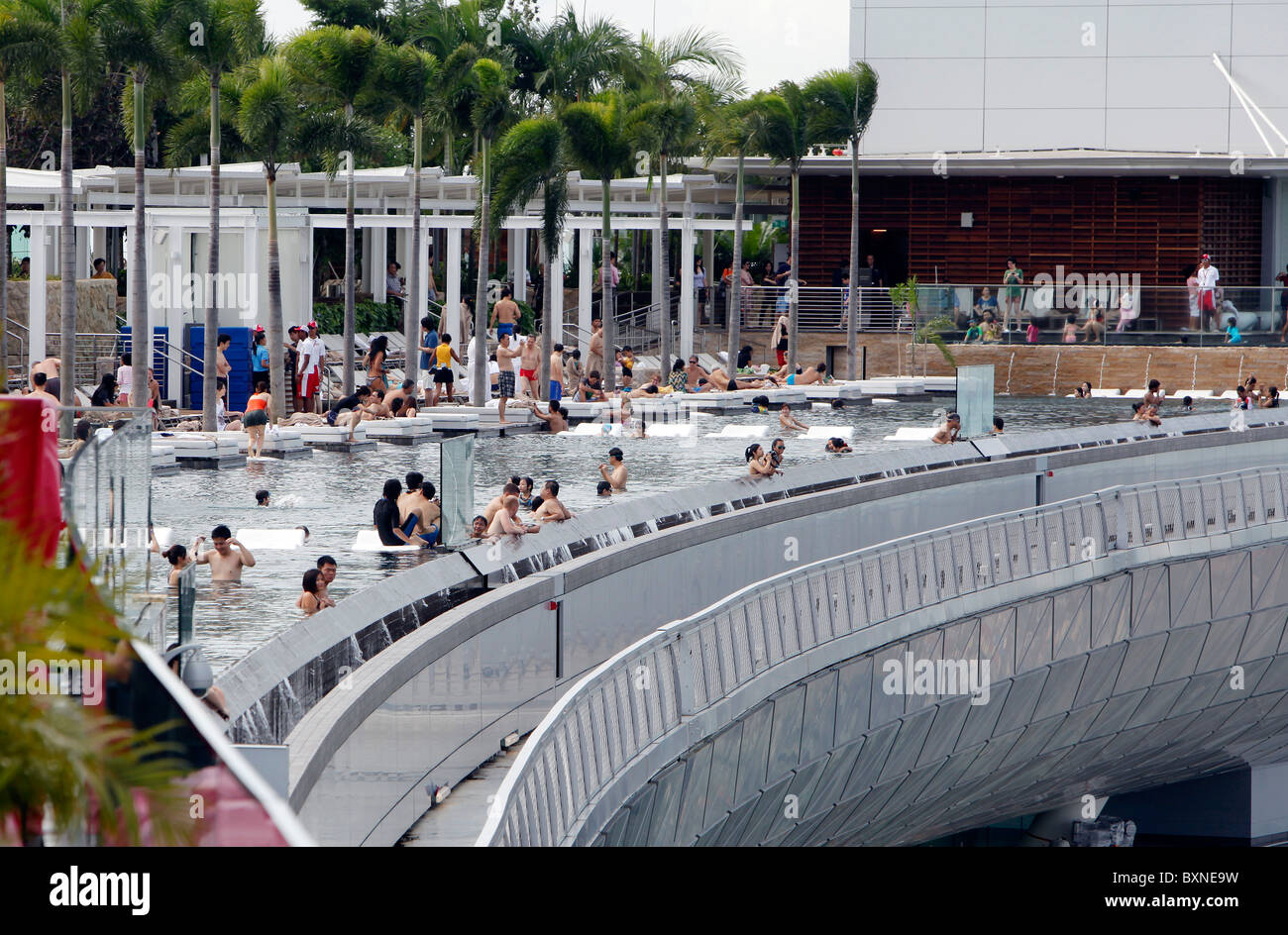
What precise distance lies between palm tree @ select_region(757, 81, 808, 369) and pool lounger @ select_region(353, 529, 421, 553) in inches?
816

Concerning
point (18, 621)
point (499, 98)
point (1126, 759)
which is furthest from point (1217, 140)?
point (18, 621)

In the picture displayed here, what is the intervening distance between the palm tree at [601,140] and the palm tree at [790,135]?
16.9ft

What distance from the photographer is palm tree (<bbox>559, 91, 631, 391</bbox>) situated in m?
29.8

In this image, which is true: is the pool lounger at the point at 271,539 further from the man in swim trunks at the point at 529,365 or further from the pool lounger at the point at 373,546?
the man in swim trunks at the point at 529,365

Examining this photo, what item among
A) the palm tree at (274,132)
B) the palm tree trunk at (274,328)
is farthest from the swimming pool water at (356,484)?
the palm tree at (274,132)

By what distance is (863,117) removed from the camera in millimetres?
36594

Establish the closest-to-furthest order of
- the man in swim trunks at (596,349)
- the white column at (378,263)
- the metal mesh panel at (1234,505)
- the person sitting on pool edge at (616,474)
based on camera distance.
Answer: the person sitting on pool edge at (616,474) → the metal mesh panel at (1234,505) → the man in swim trunks at (596,349) → the white column at (378,263)

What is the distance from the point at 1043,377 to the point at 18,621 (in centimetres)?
3297

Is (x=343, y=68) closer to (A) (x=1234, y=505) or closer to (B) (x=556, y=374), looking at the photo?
(B) (x=556, y=374)

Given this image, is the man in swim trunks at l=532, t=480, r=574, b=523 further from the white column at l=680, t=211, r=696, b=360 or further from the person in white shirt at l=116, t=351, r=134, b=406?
the white column at l=680, t=211, r=696, b=360

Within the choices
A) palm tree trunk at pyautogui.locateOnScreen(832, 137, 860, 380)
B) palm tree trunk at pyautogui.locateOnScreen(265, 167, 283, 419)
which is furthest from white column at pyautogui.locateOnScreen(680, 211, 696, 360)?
palm tree trunk at pyautogui.locateOnScreen(265, 167, 283, 419)

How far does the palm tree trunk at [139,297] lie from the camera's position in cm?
2188

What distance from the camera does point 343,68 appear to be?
26.5 m

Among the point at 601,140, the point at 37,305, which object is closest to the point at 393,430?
the point at 37,305
